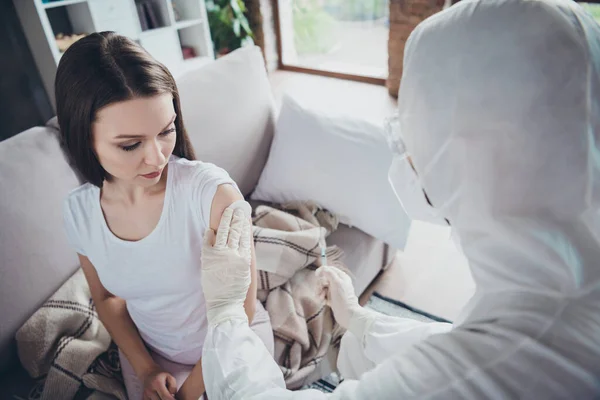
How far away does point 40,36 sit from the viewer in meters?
2.51

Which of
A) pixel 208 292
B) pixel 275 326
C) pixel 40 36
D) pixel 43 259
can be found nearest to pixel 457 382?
pixel 208 292

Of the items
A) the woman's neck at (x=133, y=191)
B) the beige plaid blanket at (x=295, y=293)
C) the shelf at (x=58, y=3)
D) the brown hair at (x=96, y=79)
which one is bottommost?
the beige plaid blanket at (x=295, y=293)

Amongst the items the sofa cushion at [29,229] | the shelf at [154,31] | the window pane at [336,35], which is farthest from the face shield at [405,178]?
the window pane at [336,35]

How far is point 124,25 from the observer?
293 centimetres

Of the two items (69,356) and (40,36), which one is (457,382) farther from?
(40,36)

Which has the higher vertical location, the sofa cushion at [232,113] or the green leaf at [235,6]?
the green leaf at [235,6]

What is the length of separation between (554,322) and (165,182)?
87 cm

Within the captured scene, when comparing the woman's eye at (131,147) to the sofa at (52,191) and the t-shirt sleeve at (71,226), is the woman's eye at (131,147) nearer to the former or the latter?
the t-shirt sleeve at (71,226)

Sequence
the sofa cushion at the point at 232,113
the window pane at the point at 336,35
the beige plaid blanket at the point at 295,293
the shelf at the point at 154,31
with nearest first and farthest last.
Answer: the beige plaid blanket at the point at 295,293
the sofa cushion at the point at 232,113
the shelf at the point at 154,31
the window pane at the point at 336,35

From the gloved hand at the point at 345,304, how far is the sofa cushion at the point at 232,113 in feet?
2.33

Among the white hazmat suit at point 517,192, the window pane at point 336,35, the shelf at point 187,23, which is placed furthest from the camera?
the window pane at point 336,35

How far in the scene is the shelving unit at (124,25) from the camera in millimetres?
2508

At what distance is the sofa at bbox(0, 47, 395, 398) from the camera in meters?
1.11

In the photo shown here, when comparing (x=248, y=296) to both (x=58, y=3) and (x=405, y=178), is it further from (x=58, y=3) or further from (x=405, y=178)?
(x=58, y=3)
